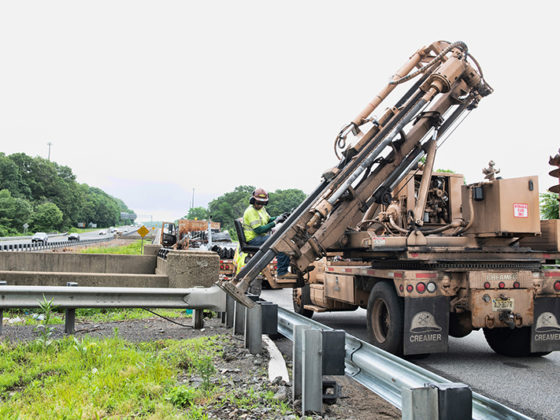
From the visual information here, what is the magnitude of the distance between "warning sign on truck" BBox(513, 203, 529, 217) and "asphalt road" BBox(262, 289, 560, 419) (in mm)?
1957

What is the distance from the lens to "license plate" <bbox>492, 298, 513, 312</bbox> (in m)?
6.09

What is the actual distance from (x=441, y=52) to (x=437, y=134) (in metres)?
1.26

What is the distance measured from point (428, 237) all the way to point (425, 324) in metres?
1.13

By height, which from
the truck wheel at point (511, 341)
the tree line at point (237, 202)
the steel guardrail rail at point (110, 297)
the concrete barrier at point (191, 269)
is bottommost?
the truck wheel at point (511, 341)

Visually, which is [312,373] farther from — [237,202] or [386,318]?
[237,202]

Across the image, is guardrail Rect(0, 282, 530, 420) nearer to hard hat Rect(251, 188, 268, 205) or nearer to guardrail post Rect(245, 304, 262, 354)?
guardrail post Rect(245, 304, 262, 354)

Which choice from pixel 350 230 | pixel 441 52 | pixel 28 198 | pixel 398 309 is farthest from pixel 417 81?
pixel 28 198

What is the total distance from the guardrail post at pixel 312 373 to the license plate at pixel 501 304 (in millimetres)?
3200

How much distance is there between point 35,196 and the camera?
97.2 metres

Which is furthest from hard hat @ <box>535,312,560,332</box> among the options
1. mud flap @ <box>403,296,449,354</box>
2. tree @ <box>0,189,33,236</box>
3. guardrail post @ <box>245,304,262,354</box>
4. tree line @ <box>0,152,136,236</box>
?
tree @ <box>0,189,33,236</box>

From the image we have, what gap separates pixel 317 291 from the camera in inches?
364

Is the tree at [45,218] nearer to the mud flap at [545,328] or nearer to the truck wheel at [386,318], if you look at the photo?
the truck wheel at [386,318]

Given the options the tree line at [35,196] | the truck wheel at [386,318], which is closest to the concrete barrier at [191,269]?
the truck wheel at [386,318]

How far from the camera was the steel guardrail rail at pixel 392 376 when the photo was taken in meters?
2.48
